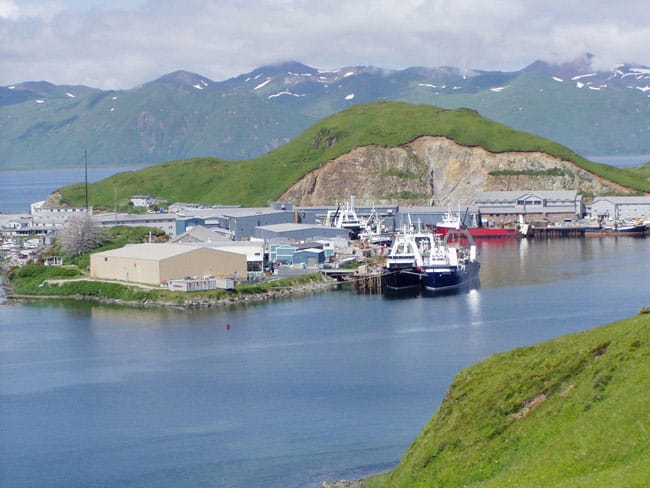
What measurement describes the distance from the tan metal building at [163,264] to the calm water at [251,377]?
1823mm

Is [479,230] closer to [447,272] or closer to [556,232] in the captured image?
[556,232]

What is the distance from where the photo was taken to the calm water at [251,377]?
42.0ft

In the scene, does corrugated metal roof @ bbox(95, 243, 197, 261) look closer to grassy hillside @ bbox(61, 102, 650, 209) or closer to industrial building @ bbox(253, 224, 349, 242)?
industrial building @ bbox(253, 224, 349, 242)

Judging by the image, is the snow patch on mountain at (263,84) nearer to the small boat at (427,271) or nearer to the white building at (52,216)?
the white building at (52,216)

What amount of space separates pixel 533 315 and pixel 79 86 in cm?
17731

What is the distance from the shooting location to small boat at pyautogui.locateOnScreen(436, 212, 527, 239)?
43287 mm

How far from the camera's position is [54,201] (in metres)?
52.5

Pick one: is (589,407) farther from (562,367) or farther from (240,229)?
(240,229)

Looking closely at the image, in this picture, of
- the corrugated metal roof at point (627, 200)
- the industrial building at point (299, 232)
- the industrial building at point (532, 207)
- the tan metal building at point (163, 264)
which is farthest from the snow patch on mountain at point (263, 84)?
the tan metal building at point (163, 264)

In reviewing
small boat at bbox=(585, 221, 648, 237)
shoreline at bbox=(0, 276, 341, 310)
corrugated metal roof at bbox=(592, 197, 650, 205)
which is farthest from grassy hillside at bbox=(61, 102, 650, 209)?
shoreline at bbox=(0, 276, 341, 310)

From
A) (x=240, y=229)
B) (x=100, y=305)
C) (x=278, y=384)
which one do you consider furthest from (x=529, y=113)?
(x=278, y=384)

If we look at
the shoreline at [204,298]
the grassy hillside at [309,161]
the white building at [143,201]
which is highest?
the grassy hillside at [309,161]

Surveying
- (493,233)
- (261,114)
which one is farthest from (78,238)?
(261,114)

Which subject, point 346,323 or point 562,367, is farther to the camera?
point 346,323
